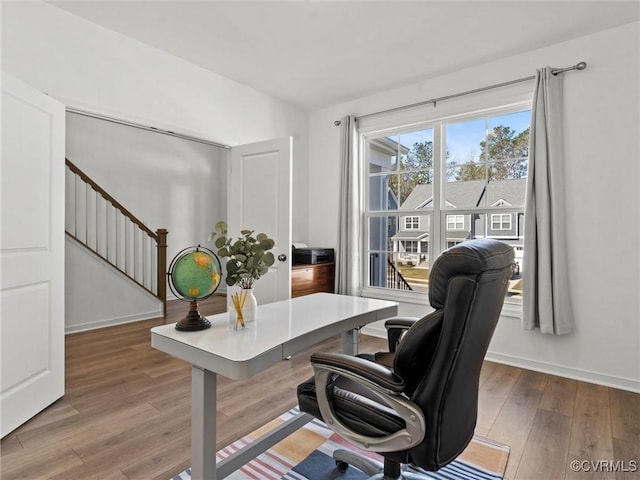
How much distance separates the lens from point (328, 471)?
66.5 inches

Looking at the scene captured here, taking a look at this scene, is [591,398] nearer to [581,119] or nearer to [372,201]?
[581,119]

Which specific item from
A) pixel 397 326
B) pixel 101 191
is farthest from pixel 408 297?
pixel 101 191

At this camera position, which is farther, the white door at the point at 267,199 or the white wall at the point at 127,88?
the white door at the point at 267,199

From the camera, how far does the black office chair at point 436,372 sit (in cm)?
101

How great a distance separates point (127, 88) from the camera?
2803 millimetres

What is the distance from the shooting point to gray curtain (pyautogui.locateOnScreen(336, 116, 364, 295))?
3.91m

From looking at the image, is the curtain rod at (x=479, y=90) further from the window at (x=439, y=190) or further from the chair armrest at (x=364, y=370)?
the chair armrest at (x=364, y=370)

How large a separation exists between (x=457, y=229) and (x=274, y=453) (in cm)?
257

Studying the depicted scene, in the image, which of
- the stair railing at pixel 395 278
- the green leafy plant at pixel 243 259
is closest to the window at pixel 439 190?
the stair railing at pixel 395 278

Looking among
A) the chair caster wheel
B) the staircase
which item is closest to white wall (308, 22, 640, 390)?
the chair caster wheel

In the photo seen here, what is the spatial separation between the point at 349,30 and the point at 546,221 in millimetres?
2122

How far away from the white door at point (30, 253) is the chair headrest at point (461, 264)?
7.36ft

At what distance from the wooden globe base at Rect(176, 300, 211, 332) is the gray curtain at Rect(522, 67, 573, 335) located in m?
2.54

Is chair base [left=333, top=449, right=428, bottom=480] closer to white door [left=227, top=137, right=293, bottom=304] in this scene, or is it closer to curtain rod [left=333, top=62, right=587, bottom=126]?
white door [left=227, top=137, right=293, bottom=304]
